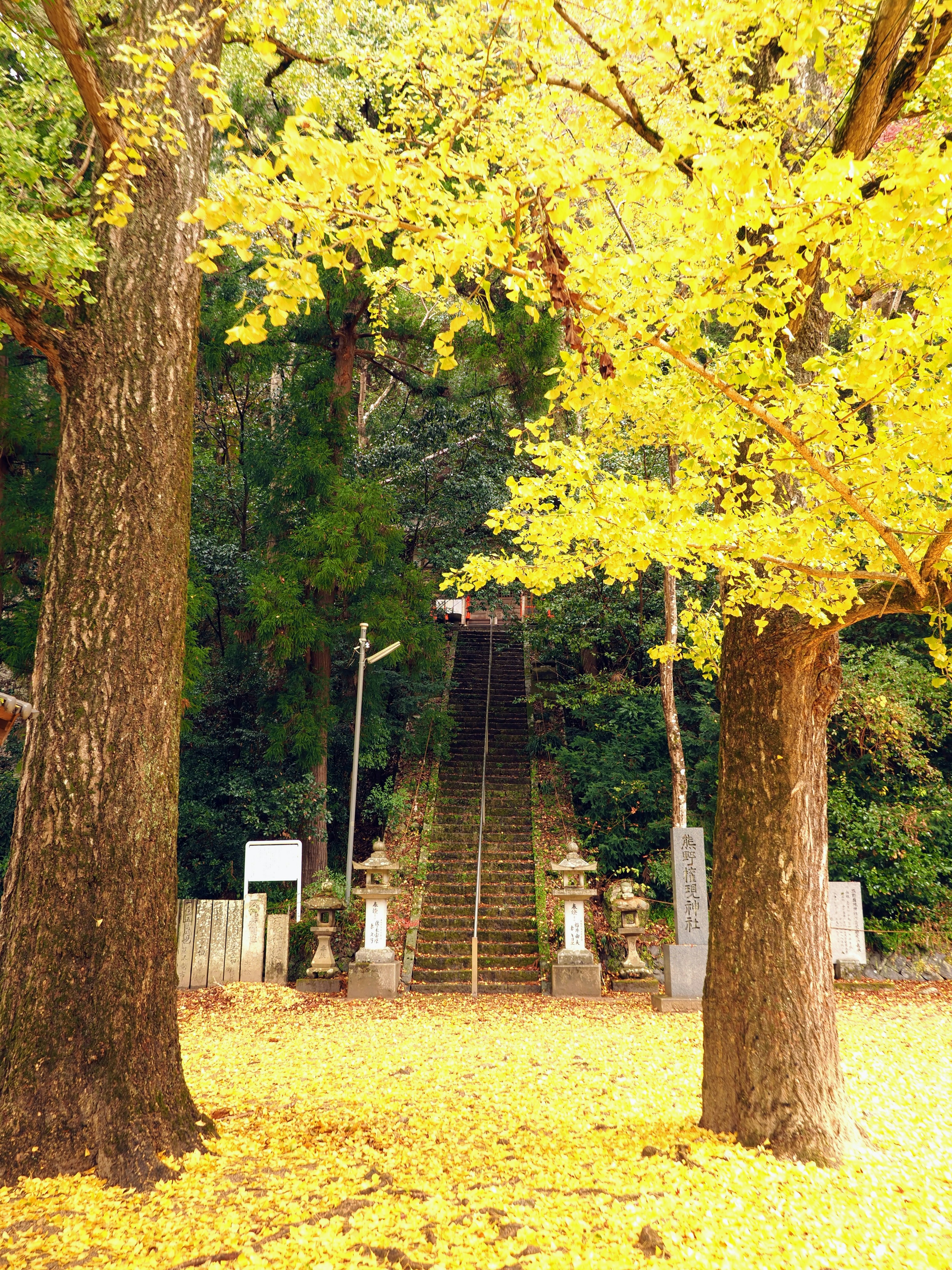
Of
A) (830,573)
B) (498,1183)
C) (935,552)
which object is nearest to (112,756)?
(498,1183)

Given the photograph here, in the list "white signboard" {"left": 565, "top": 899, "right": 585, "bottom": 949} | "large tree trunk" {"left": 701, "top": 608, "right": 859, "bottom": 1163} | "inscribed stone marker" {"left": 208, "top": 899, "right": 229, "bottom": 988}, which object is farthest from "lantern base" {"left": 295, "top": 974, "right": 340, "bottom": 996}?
"large tree trunk" {"left": 701, "top": 608, "right": 859, "bottom": 1163}

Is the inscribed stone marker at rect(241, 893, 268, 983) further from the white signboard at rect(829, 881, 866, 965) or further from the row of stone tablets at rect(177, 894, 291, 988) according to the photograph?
the white signboard at rect(829, 881, 866, 965)

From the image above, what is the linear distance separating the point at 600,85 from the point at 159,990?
4130 mm

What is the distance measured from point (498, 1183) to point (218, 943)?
6.24 metres

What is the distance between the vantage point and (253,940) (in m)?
8.66

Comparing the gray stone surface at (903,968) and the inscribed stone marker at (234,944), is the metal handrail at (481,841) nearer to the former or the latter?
the inscribed stone marker at (234,944)

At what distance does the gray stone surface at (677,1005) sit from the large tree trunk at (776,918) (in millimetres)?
4591

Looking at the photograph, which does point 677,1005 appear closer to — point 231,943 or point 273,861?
point 273,861

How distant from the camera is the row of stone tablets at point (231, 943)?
8.41 metres

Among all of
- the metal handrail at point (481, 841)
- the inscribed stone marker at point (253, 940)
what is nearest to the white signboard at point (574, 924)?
the metal handrail at point (481, 841)

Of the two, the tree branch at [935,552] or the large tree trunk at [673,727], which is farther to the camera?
the large tree trunk at [673,727]

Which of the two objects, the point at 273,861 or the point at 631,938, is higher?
the point at 273,861

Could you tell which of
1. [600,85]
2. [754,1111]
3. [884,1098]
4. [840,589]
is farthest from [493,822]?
[600,85]

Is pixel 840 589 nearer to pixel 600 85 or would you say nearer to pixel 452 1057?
pixel 600 85
